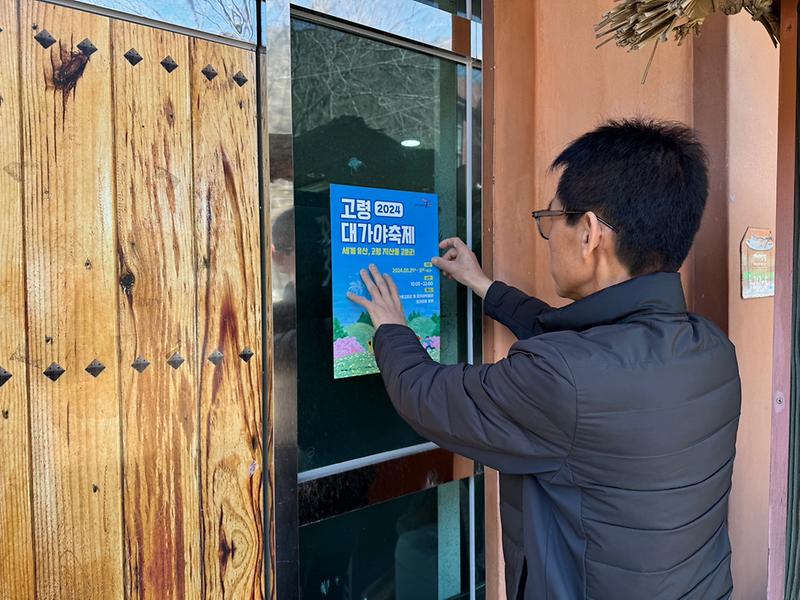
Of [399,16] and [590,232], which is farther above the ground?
[399,16]

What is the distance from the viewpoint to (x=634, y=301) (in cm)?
128

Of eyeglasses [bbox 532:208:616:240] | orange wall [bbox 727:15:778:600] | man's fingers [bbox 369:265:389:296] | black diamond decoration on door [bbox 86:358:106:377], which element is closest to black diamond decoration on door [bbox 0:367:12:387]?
black diamond decoration on door [bbox 86:358:106:377]

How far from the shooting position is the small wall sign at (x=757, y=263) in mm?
2010

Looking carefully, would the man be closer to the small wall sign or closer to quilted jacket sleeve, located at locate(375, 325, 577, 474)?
quilted jacket sleeve, located at locate(375, 325, 577, 474)

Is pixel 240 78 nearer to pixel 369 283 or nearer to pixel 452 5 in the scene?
pixel 369 283

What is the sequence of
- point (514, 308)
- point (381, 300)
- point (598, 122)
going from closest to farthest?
1. point (381, 300)
2. point (514, 308)
3. point (598, 122)

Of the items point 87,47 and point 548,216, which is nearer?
point 87,47

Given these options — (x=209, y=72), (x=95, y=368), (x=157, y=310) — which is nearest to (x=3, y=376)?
(x=95, y=368)

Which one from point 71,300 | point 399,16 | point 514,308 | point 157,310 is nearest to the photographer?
point 71,300

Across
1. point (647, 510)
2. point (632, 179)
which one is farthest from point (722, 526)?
point (632, 179)

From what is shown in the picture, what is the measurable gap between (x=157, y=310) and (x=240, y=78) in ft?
1.92

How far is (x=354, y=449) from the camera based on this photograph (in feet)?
5.74

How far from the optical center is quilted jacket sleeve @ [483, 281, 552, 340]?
5.92 feet

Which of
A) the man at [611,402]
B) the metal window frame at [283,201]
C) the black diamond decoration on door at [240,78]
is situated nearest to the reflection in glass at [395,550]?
the metal window frame at [283,201]
